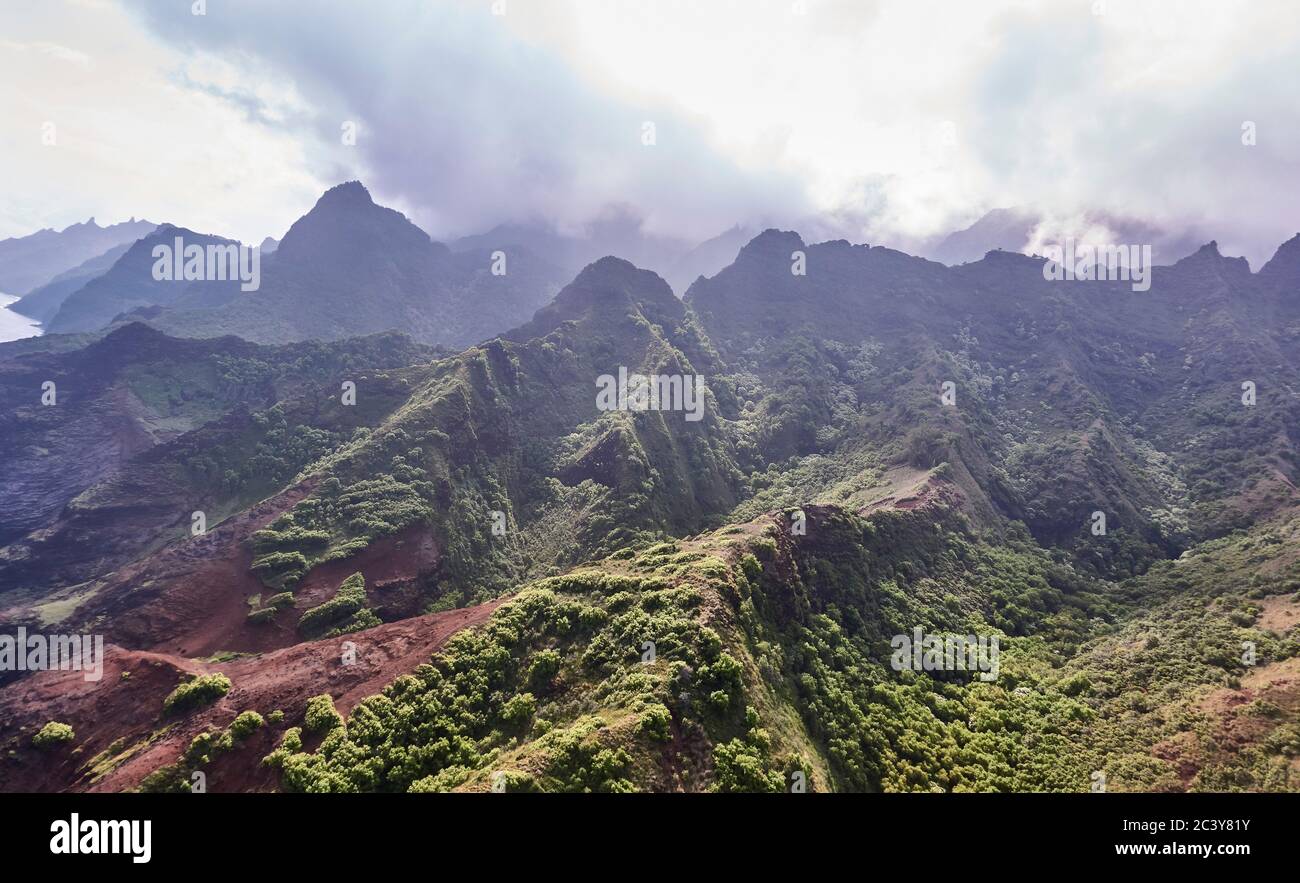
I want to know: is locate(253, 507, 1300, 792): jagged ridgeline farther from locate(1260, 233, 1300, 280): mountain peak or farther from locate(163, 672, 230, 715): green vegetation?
locate(1260, 233, 1300, 280): mountain peak

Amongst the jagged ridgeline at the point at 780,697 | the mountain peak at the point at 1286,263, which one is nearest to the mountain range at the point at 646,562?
the jagged ridgeline at the point at 780,697

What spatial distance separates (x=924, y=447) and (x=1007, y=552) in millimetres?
28989

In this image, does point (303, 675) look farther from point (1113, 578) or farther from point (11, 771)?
point (1113, 578)

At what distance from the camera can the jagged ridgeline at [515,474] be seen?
7388cm

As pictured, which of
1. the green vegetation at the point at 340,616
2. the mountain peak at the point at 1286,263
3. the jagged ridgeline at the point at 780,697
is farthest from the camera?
the mountain peak at the point at 1286,263

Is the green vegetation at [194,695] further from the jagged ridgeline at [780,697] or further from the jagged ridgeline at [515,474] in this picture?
the jagged ridgeline at [515,474]

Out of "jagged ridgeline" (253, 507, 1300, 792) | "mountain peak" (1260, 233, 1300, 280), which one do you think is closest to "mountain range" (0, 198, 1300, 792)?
"jagged ridgeline" (253, 507, 1300, 792)

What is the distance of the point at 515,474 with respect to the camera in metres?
102

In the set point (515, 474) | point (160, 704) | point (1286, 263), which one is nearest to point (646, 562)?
point (160, 704)

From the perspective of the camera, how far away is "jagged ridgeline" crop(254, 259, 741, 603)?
73.9 meters

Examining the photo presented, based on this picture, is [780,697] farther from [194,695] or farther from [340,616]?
[340,616]

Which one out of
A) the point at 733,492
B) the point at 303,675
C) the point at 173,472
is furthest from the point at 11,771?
the point at 733,492

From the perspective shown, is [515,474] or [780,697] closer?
[780,697]
